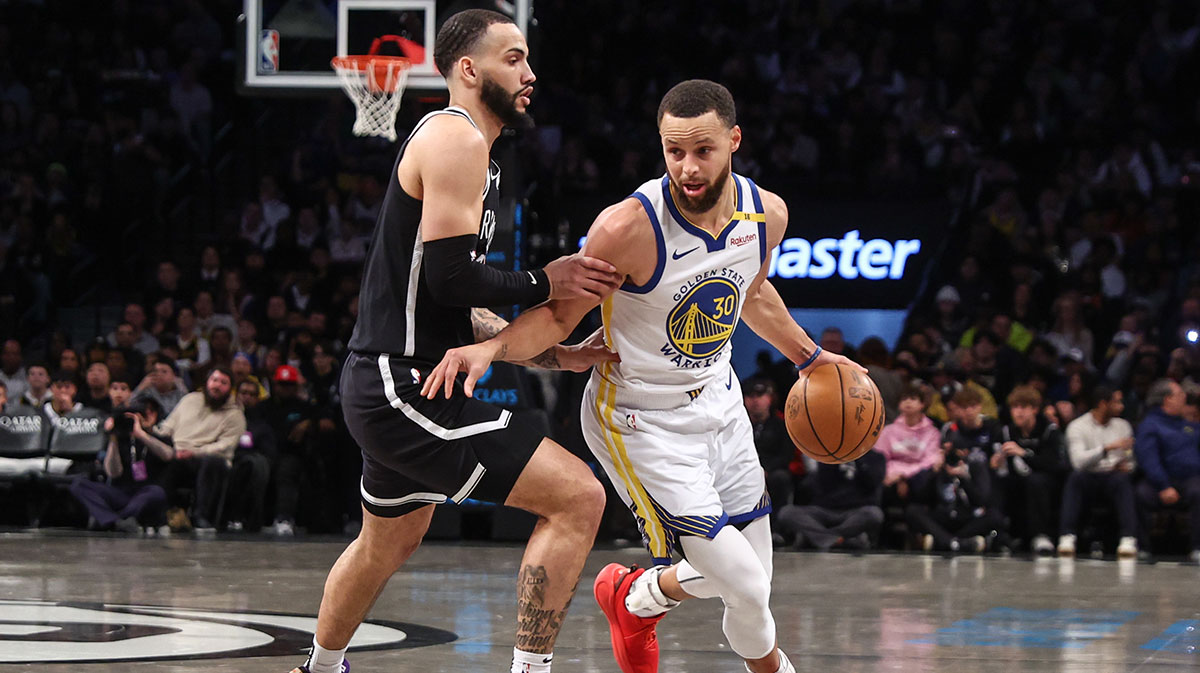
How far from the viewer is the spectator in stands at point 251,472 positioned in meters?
12.3

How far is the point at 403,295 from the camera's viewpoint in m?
4.56

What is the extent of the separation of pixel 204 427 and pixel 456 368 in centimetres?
842

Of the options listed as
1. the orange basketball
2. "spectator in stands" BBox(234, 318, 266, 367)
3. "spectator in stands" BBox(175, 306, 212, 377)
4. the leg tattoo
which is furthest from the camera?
"spectator in stands" BBox(175, 306, 212, 377)

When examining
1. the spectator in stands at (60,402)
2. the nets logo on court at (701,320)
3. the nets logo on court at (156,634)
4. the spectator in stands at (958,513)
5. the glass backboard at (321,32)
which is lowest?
the spectator in stands at (958,513)

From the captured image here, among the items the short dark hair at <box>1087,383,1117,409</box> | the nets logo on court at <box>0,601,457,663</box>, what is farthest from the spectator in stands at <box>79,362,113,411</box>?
the short dark hair at <box>1087,383,1117,409</box>

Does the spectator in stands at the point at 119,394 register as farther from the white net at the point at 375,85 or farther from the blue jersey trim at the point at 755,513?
the blue jersey trim at the point at 755,513

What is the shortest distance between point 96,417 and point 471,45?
29.4ft

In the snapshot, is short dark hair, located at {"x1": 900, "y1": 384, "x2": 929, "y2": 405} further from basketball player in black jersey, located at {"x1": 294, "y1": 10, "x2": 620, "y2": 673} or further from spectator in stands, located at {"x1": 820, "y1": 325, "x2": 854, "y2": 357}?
basketball player in black jersey, located at {"x1": 294, "y1": 10, "x2": 620, "y2": 673}

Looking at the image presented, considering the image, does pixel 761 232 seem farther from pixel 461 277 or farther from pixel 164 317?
pixel 164 317

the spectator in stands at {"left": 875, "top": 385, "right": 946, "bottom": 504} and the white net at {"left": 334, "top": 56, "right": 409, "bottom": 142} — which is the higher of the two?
the white net at {"left": 334, "top": 56, "right": 409, "bottom": 142}

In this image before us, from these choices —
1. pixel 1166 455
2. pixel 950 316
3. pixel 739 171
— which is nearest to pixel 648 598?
pixel 1166 455

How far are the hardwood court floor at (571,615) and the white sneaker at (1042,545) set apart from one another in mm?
623

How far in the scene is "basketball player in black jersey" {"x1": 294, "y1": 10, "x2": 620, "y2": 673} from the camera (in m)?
4.43

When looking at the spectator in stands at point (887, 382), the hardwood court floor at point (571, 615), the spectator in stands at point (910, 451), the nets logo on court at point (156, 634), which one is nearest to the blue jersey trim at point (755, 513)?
the hardwood court floor at point (571, 615)
